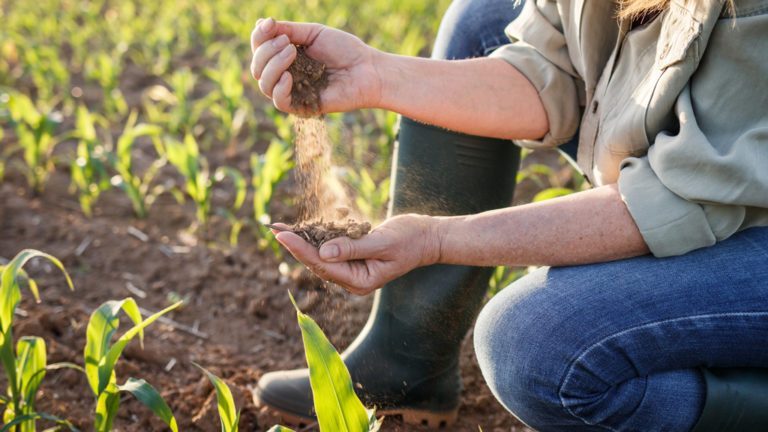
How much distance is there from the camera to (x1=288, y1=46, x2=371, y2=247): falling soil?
5.35 ft

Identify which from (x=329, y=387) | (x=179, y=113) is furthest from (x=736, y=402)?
(x=179, y=113)

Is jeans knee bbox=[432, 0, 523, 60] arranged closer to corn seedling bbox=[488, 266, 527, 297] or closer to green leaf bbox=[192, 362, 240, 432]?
corn seedling bbox=[488, 266, 527, 297]

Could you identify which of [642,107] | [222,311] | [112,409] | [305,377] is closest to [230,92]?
[222,311]

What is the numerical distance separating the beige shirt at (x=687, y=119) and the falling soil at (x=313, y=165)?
507 mm

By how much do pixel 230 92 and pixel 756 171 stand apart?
3.00 metres

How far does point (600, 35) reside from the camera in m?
1.65

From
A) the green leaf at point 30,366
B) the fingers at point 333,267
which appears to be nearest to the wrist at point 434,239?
the fingers at point 333,267

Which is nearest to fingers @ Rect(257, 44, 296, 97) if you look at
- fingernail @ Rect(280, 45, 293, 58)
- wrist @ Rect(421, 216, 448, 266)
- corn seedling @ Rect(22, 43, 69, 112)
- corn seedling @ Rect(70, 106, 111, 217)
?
fingernail @ Rect(280, 45, 293, 58)

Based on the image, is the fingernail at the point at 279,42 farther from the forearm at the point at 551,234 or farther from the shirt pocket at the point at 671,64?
the shirt pocket at the point at 671,64

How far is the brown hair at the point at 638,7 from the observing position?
4.83ft

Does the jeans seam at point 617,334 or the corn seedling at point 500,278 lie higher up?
the jeans seam at point 617,334

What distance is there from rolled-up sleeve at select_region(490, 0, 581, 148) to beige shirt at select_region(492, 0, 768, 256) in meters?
0.16

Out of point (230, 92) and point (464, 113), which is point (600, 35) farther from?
point (230, 92)

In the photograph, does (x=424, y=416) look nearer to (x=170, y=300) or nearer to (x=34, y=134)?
(x=170, y=300)
